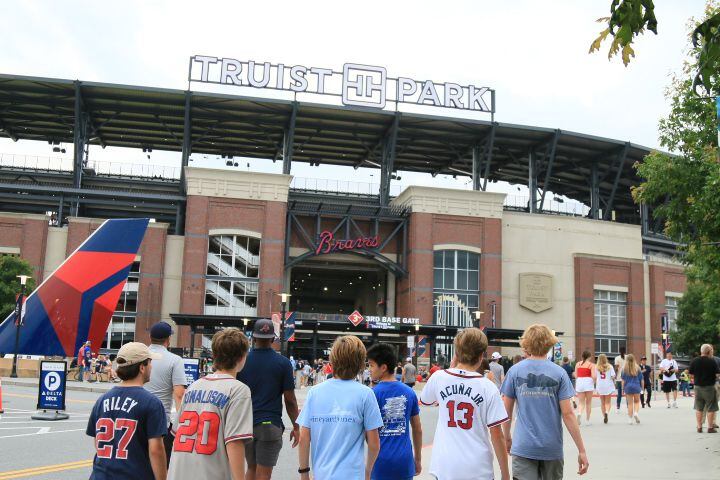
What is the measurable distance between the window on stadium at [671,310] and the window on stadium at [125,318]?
1685 inches

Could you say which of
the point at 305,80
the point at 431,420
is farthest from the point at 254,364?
the point at 305,80

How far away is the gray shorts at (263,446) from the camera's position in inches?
275

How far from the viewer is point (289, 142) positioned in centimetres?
5556

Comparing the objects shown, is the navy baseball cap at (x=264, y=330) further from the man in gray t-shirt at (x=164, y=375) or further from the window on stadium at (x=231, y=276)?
the window on stadium at (x=231, y=276)

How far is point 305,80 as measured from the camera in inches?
2222

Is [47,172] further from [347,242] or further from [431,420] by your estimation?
[431,420]

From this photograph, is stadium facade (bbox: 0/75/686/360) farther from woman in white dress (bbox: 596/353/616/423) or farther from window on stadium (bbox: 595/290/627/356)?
woman in white dress (bbox: 596/353/616/423)

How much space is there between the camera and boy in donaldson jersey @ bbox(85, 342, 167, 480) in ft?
15.8

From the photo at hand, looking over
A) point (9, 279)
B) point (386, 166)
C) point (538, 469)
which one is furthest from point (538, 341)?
point (386, 166)

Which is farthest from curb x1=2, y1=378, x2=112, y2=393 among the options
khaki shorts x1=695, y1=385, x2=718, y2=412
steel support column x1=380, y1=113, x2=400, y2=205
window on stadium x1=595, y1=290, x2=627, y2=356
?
window on stadium x1=595, y1=290, x2=627, y2=356

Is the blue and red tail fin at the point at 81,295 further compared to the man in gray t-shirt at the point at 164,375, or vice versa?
the blue and red tail fin at the point at 81,295

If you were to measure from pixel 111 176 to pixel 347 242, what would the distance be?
20.4 metres

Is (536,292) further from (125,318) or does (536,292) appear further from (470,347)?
(470,347)

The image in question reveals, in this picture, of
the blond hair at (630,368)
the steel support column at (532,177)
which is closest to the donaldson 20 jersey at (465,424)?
the blond hair at (630,368)
